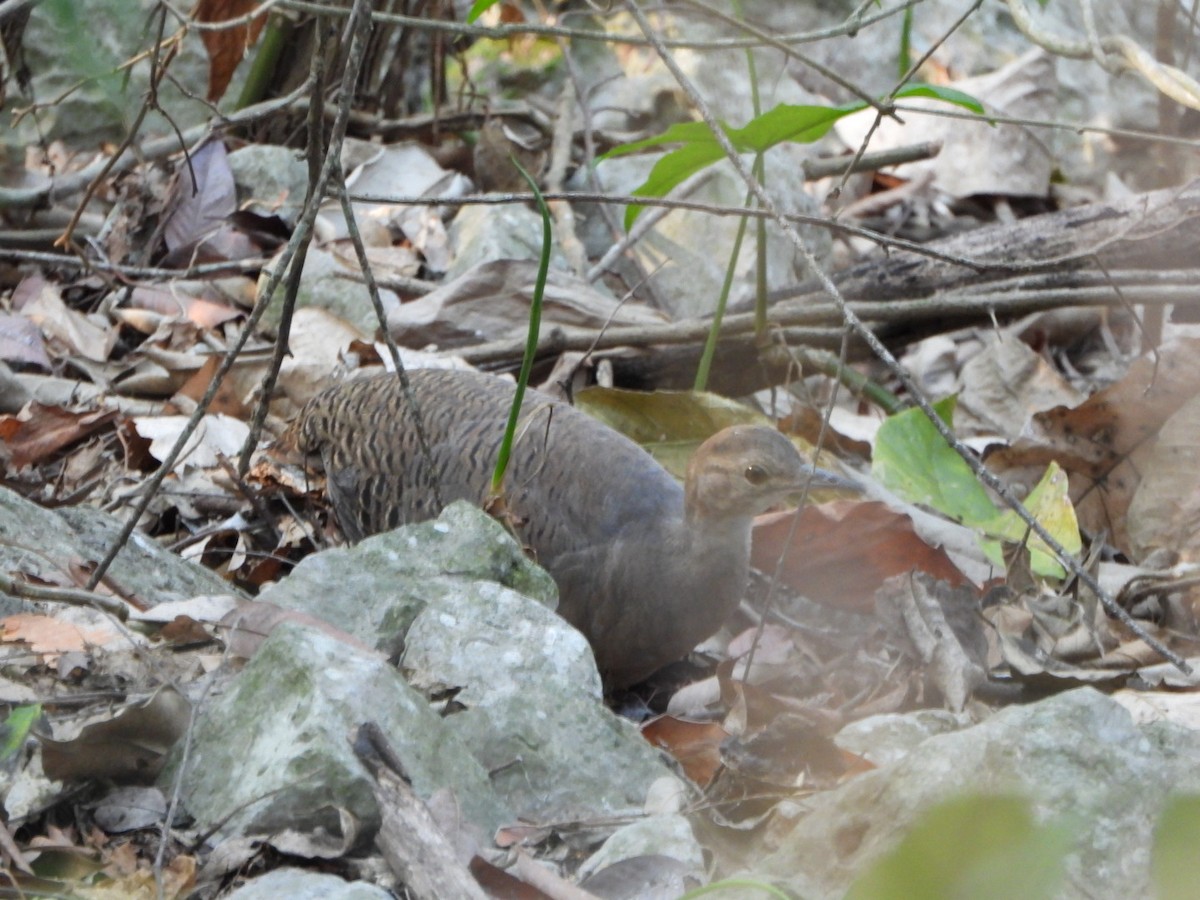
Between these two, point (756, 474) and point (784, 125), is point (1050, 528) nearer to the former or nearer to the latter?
point (756, 474)

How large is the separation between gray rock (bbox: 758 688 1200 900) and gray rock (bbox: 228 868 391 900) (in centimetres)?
53

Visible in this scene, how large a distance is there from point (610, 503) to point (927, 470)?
44.1 inches

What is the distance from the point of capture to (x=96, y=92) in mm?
6695

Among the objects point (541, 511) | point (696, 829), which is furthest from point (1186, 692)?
point (541, 511)

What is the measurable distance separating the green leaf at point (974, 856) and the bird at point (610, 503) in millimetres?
3228

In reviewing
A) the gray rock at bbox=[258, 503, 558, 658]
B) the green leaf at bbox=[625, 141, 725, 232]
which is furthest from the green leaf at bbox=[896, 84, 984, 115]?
the gray rock at bbox=[258, 503, 558, 658]

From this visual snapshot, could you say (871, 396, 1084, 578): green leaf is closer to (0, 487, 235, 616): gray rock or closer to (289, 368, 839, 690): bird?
(289, 368, 839, 690): bird

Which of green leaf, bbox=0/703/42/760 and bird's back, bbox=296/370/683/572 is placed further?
bird's back, bbox=296/370/683/572

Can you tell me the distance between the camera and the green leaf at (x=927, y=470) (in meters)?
4.61

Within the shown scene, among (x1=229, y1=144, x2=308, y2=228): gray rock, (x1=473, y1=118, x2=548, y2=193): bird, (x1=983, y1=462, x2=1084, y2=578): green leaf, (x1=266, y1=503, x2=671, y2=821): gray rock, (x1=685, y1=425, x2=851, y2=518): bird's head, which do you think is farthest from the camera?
(x1=473, y1=118, x2=548, y2=193): bird

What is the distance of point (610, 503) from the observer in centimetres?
415

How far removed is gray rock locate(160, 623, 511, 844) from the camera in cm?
221

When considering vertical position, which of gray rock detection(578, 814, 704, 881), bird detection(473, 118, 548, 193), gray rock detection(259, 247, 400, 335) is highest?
gray rock detection(578, 814, 704, 881)

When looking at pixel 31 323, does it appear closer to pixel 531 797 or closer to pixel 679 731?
pixel 679 731
